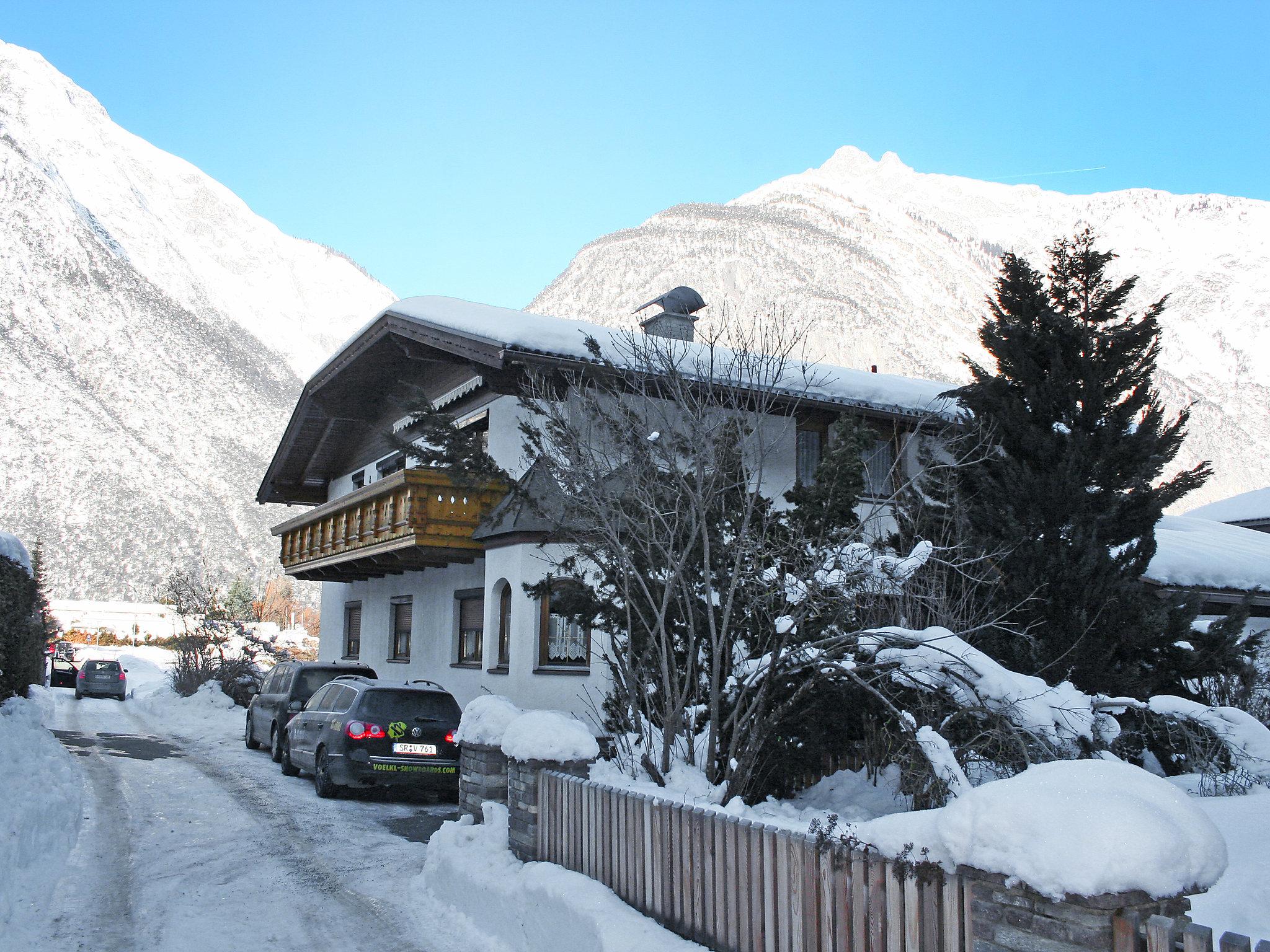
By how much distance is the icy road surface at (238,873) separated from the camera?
22.6 feet

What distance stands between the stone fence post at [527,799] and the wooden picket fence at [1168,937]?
4565 millimetres

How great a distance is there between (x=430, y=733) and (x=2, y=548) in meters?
7.21

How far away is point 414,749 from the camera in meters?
12.8

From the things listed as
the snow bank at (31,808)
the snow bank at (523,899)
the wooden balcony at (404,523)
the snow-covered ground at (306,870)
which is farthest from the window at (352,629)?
the snow bank at (523,899)

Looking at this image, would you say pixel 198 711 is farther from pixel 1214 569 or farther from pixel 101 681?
pixel 1214 569

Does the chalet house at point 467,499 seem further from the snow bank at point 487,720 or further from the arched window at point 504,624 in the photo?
the snow bank at point 487,720

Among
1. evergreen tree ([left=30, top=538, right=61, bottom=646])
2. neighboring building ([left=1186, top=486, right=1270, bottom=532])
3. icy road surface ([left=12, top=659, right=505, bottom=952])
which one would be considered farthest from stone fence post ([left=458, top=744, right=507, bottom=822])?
neighboring building ([left=1186, top=486, right=1270, bottom=532])

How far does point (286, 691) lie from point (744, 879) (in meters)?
12.8

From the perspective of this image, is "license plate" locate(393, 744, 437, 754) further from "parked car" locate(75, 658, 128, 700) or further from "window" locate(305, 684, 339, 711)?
"parked car" locate(75, 658, 128, 700)

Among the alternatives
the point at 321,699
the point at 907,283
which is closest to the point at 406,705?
the point at 321,699

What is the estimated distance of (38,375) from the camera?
4117 inches

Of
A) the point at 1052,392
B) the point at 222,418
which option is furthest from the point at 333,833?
the point at 222,418

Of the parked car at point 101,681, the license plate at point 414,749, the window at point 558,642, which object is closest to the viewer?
the license plate at point 414,749

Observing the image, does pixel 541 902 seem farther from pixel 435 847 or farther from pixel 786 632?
pixel 786 632
